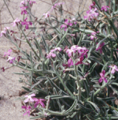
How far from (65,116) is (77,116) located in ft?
0.28

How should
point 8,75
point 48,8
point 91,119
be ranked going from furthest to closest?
point 48,8 < point 8,75 < point 91,119

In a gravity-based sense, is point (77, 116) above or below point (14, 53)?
below

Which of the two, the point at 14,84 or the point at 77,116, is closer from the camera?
the point at 77,116

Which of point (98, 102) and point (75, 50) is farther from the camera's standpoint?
point (98, 102)

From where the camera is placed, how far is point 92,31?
1.70 m

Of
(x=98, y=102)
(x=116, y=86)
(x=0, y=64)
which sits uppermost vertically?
(x=0, y=64)

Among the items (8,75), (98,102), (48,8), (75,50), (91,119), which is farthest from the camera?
(48,8)

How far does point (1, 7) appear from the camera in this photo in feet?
7.78

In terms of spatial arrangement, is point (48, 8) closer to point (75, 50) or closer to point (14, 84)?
point (14, 84)

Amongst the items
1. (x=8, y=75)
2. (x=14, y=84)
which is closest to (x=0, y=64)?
(x=8, y=75)

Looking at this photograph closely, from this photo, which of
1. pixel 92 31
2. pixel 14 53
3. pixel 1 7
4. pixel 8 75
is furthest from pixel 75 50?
pixel 1 7

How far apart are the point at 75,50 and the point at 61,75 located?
464 mm

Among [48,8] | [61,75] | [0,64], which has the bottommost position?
[61,75]

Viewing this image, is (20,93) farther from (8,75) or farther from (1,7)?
(1,7)
